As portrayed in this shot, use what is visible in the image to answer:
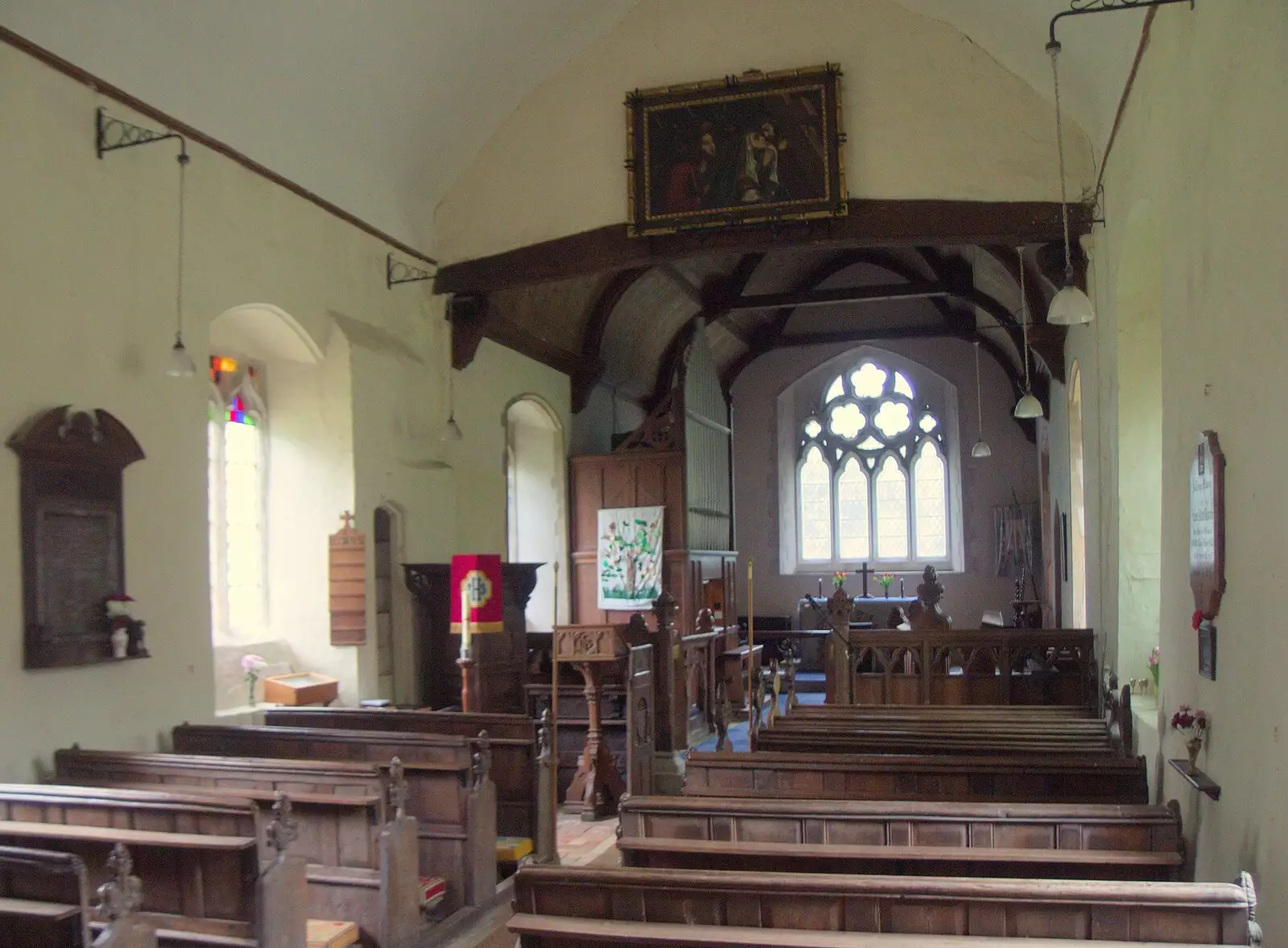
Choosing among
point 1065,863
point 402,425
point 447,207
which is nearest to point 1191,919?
point 1065,863

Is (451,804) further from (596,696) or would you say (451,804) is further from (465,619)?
(596,696)

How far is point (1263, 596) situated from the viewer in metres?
2.94

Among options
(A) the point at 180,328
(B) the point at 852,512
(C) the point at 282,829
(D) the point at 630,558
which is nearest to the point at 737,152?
(A) the point at 180,328

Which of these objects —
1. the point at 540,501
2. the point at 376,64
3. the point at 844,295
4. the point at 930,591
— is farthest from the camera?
the point at 844,295

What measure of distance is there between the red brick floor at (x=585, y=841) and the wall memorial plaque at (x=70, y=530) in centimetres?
269

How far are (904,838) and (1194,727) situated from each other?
1.10m

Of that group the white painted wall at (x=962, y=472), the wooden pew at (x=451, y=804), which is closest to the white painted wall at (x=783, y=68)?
the wooden pew at (x=451, y=804)

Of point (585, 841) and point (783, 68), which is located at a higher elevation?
point (783, 68)

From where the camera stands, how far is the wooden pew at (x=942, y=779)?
14.1 ft

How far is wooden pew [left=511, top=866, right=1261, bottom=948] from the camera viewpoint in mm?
2457

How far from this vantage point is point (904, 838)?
3.50 meters

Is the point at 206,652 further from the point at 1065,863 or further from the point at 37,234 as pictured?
the point at 1065,863

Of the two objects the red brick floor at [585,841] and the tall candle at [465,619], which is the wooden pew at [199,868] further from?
the tall candle at [465,619]

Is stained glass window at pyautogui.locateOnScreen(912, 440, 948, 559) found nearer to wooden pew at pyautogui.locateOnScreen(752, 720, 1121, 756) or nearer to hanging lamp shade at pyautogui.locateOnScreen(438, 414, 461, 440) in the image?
hanging lamp shade at pyautogui.locateOnScreen(438, 414, 461, 440)
